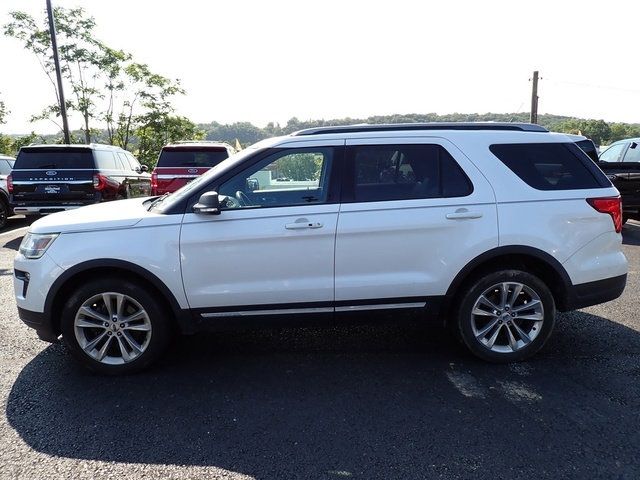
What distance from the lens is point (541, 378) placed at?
141 inches

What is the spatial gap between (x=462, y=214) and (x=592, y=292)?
4.22ft

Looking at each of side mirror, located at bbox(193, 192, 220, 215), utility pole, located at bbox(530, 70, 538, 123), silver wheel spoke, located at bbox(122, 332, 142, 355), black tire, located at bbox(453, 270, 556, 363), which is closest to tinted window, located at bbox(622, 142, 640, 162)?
black tire, located at bbox(453, 270, 556, 363)

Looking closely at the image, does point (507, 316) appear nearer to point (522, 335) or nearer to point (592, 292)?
point (522, 335)

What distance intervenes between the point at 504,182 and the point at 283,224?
1.77 meters

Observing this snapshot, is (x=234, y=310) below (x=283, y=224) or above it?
below

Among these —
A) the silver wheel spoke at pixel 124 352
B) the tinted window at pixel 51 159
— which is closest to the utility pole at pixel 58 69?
the tinted window at pixel 51 159

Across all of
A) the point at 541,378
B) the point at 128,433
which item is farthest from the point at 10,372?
the point at 541,378

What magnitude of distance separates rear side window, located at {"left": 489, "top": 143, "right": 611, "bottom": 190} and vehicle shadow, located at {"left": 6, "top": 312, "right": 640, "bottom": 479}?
142 centimetres

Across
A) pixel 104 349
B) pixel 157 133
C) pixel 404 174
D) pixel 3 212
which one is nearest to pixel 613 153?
pixel 404 174

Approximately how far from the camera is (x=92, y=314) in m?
3.64

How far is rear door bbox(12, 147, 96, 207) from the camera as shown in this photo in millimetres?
9484

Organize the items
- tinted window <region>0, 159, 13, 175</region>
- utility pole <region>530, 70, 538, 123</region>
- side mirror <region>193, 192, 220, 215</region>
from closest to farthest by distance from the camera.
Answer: side mirror <region>193, 192, 220, 215</region>
tinted window <region>0, 159, 13, 175</region>
utility pole <region>530, 70, 538, 123</region>

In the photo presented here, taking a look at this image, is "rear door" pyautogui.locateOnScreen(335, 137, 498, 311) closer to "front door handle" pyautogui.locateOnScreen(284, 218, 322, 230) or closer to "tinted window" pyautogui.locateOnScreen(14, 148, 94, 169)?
"front door handle" pyautogui.locateOnScreen(284, 218, 322, 230)

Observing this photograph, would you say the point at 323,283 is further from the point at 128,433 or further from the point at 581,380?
the point at 581,380
